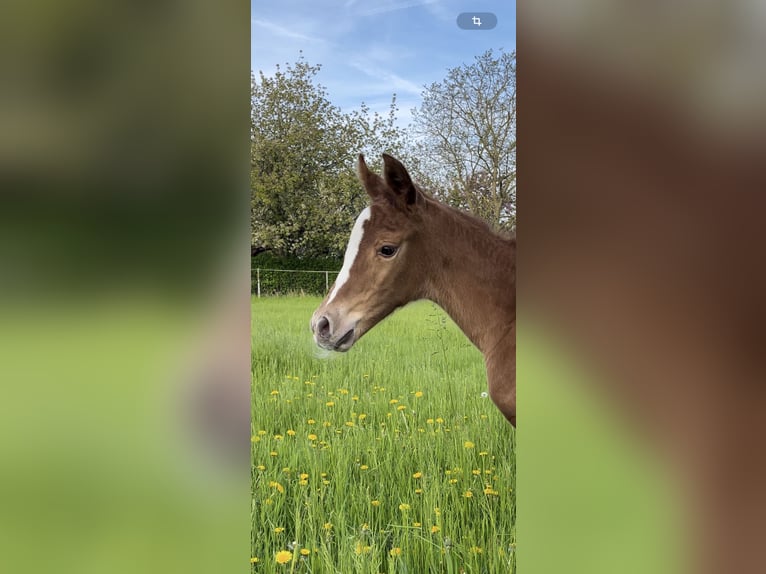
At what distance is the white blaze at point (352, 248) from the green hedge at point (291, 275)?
0.01 meters

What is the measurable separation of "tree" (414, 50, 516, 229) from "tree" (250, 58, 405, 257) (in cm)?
7

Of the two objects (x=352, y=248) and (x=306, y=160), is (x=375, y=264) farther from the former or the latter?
(x=306, y=160)

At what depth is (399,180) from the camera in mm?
955

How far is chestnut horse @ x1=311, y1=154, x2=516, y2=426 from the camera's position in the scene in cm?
94

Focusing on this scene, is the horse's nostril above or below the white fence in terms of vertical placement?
below

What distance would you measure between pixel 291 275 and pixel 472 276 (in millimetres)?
377

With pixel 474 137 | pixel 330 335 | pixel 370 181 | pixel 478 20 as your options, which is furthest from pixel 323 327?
pixel 478 20

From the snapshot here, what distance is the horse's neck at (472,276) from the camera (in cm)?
99
